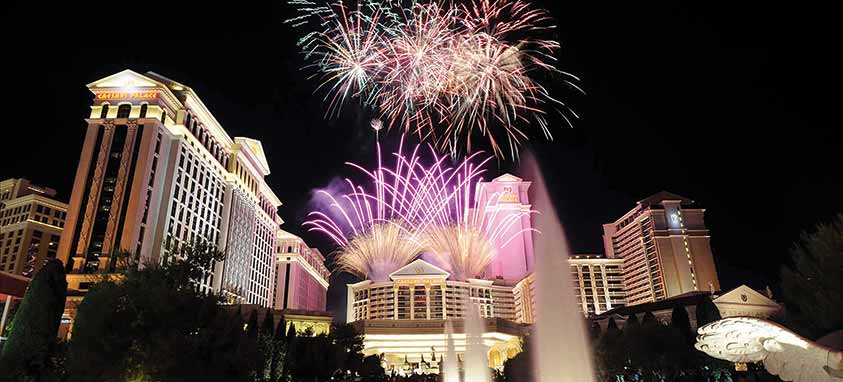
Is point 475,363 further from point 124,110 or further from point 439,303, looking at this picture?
point 439,303

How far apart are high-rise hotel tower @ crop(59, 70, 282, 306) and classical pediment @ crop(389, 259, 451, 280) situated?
36945 mm

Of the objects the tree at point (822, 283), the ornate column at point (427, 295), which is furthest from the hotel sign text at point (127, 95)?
the tree at point (822, 283)

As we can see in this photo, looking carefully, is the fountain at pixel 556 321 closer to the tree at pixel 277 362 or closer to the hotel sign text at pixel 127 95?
the tree at pixel 277 362

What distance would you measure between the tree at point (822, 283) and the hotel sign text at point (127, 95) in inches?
2952

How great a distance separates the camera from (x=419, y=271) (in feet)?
365

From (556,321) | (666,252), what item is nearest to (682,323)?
(556,321)

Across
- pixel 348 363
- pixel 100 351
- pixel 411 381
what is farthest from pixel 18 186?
pixel 100 351

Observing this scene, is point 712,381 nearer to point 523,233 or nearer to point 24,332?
point 24,332

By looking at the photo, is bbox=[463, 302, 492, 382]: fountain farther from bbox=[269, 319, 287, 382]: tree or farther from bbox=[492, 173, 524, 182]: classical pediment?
bbox=[492, 173, 524, 182]: classical pediment

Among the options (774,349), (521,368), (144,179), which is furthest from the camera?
(144,179)

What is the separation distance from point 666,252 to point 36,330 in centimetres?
12952

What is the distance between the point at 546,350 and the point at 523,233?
5246 inches

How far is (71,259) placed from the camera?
61719 mm

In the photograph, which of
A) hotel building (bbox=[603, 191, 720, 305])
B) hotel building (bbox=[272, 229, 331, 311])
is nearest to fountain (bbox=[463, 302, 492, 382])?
hotel building (bbox=[603, 191, 720, 305])
